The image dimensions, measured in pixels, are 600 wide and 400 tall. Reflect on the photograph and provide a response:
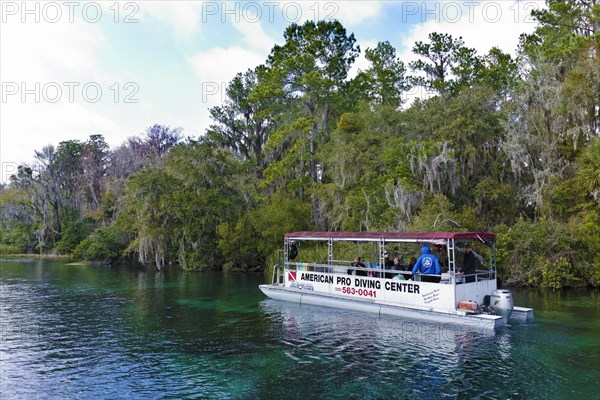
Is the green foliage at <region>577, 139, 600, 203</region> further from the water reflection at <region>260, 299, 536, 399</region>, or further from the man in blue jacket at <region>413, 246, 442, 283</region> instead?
the water reflection at <region>260, 299, 536, 399</region>

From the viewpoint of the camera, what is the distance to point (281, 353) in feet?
43.9

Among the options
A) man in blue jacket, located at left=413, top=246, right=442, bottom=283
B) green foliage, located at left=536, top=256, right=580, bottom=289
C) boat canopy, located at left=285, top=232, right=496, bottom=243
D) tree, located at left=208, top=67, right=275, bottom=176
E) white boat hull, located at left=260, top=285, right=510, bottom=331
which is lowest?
white boat hull, located at left=260, top=285, right=510, bottom=331

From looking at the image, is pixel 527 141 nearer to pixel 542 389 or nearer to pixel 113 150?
pixel 542 389

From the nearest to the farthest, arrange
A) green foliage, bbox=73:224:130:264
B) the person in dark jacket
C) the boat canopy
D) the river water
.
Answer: the river water < the boat canopy < the person in dark jacket < green foliage, bbox=73:224:130:264

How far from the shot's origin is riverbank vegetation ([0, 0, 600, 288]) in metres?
27.0

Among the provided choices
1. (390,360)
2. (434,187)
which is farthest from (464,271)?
(434,187)

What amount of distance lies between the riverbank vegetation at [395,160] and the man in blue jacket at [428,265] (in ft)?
27.9

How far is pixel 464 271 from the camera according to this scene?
16.8 metres

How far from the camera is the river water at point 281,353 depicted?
34.7 ft

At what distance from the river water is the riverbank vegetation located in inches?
250

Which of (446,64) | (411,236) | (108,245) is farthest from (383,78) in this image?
(108,245)

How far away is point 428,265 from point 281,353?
21.5 feet

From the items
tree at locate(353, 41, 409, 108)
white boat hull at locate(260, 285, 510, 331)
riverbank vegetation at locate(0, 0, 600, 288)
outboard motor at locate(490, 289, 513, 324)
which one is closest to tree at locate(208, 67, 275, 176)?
riverbank vegetation at locate(0, 0, 600, 288)

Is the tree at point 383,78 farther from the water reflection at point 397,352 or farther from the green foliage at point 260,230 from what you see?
the water reflection at point 397,352
